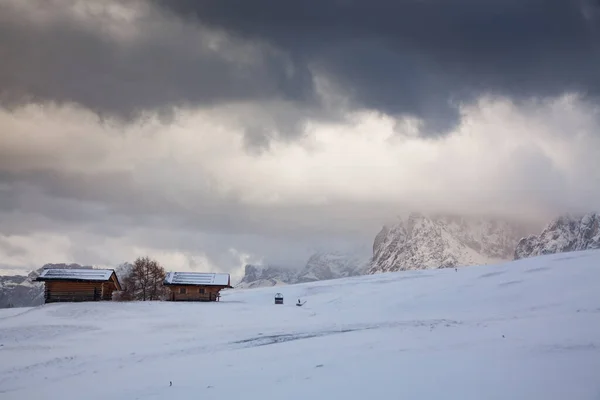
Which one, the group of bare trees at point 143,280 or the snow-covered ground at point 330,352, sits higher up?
the group of bare trees at point 143,280

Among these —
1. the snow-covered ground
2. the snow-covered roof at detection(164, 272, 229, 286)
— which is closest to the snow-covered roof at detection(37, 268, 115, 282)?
the snow-covered roof at detection(164, 272, 229, 286)

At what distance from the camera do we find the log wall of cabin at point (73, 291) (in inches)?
2852

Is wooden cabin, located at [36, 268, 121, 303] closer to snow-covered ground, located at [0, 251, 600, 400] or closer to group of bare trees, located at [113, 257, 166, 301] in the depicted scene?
group of bare trees, located at [113, 257, 166, 301]

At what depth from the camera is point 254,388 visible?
17906 mm

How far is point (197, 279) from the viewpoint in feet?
255

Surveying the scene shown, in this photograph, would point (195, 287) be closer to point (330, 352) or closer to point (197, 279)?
point (197, 279)

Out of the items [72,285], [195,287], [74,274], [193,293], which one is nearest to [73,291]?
[72,285]

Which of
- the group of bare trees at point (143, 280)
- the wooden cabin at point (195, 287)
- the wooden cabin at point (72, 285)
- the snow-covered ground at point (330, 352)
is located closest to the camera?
the snow-covered ground at point (330, 352)

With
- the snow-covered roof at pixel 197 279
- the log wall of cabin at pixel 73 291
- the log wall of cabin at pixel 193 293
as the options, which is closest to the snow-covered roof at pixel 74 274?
the log wall of cabin at pixel 73 291

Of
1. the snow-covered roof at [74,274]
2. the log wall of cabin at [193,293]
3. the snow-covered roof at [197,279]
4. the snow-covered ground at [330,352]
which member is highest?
the snow-covered roof at [74,274]

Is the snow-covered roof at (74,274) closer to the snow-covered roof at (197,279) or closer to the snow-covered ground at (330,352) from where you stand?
the snow-covered roof at (197,279)

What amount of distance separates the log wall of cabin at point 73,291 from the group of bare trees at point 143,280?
7808 millimetres

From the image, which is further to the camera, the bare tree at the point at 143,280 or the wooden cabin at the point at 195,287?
the bare tree at the point at 143,280

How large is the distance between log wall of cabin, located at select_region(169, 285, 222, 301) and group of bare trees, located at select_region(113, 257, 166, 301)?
4603 millimetres
